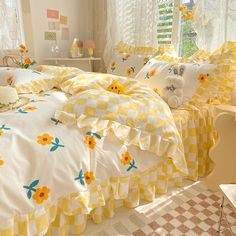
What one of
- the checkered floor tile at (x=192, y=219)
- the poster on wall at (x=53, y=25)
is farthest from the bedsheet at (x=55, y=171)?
the poster on wall at (x=53, y=25)

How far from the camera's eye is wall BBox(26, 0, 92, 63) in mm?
3033

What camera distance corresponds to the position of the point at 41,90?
184 centimetres

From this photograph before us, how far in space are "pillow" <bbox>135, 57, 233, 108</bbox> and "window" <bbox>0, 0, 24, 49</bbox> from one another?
214 cm

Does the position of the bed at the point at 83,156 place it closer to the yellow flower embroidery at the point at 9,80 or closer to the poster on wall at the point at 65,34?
the yellow flower embroidery at the point at 9,80

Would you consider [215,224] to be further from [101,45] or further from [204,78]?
[101,45]

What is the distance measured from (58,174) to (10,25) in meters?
2.66

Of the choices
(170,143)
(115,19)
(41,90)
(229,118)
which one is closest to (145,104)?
(170,143)

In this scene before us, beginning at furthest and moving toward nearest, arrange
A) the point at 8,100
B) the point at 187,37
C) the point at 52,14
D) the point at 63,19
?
the point at 63,19 < the point at 52,14 < the point at 187,37 < the point at 8,100

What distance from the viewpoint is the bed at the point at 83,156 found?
0.95 meters

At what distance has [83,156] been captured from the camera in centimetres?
Answer: 109

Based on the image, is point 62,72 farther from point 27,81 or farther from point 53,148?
point 53,148

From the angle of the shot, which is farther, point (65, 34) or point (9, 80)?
point (65, 34)

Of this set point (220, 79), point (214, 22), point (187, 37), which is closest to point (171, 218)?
point (220, 79)

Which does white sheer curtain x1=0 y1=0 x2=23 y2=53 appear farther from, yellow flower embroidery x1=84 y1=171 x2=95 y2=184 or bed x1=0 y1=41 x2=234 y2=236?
yellow flower embroidery x1=84 y1=171 x2=95 y2=184
